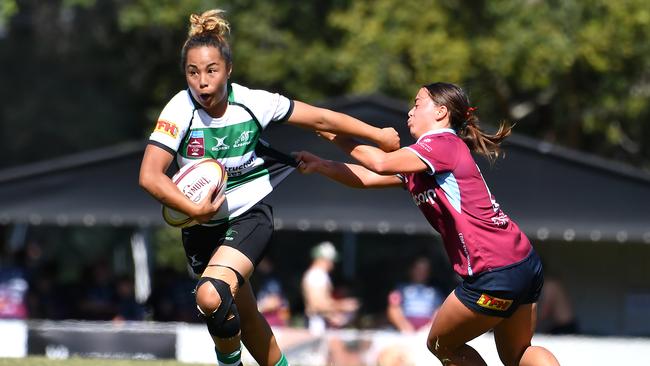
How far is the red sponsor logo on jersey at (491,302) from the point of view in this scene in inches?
235

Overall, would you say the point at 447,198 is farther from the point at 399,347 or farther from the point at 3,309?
the point at 3,309

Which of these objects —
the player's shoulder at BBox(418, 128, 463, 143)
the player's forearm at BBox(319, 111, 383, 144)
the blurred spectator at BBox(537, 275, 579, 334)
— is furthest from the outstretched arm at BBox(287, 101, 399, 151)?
the blurred spectator at BBox(537, 275, 579, 334)

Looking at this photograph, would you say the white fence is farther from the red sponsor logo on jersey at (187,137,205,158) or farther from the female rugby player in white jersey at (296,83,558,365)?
the red sponsor logo on jersey at (187,137,205,158)

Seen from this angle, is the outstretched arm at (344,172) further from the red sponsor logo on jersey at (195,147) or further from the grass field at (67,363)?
the grass field at (67,363)

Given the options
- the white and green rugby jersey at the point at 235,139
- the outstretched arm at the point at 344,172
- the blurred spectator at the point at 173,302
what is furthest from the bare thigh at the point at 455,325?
the blurred spectator at the point at 173,302

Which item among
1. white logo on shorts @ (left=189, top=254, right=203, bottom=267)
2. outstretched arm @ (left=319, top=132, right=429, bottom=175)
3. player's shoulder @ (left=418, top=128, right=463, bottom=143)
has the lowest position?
white logo on shorts @ (left=189, top=254, right=203, bottom=267)

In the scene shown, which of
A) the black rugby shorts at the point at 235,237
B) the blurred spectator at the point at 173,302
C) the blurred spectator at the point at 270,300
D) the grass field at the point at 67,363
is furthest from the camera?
the blurred spectator at the point at 173,302

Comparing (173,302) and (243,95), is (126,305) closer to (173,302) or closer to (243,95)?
(173,302)

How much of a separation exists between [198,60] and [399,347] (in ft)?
18.2

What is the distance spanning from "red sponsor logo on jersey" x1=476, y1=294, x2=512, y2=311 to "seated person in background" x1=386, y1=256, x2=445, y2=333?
6647mm

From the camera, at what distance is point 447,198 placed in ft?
19.8

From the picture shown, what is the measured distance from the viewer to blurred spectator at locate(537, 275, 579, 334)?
44.3 feet

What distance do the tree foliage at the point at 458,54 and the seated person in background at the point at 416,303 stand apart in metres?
4.14

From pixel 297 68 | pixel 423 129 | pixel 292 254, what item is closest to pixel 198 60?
pixel 423 129
